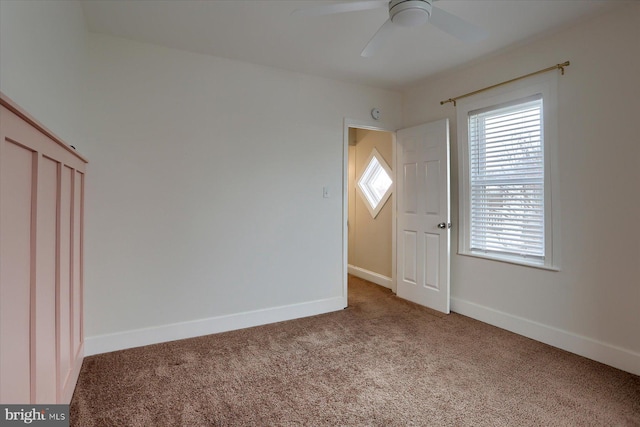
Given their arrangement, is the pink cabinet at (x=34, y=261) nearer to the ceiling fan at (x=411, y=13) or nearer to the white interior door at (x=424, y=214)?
the ceiling fan at (x=411, y=13)

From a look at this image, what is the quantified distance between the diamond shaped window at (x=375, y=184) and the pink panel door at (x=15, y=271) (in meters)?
3.80

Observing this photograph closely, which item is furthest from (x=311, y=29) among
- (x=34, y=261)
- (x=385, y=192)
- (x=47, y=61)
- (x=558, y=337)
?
(x=558, y=337)

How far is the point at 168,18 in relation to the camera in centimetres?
233

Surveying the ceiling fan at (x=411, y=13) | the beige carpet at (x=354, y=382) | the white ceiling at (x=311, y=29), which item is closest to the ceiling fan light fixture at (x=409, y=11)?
the ceiling fan at (x=411, y=13)

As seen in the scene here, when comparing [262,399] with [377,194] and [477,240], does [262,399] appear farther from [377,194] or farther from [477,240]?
[377,194]

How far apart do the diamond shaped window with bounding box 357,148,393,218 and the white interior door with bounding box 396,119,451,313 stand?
0.54 m

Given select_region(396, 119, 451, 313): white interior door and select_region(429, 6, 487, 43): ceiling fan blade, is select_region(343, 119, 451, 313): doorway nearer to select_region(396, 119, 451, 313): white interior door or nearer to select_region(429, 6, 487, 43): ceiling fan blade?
select_region(396, 119, 451, 313): white interior door

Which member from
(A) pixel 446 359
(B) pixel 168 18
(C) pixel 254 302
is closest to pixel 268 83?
(B) pixel 168 18

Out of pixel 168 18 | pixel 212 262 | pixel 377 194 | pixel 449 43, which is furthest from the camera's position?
pixel 377 194

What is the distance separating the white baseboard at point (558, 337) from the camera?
7.35ft

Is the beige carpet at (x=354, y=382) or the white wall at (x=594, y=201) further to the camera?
the white wall at (x=594, y=201)

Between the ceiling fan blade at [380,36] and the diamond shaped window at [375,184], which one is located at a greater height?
the ceiling fan blade at [380,36]

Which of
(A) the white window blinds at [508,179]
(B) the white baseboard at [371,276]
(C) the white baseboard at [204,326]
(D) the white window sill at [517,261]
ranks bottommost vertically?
(C) the white baseboard at [204,326]

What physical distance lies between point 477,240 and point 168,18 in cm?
333
